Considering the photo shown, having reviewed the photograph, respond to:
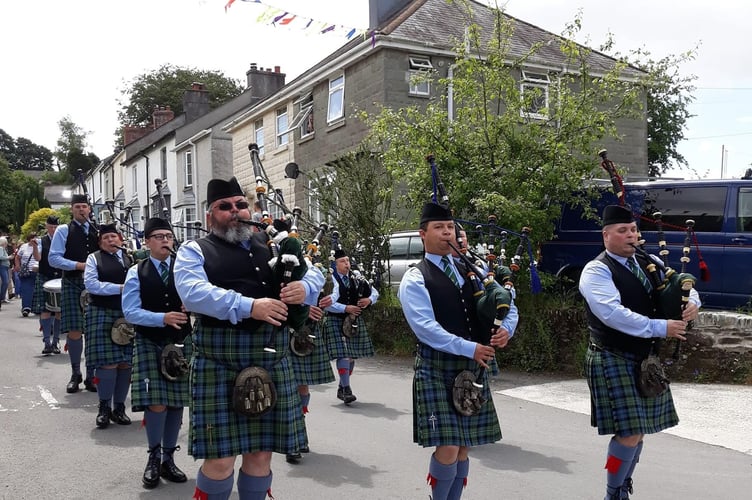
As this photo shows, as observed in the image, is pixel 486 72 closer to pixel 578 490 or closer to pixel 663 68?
pixel 663 68

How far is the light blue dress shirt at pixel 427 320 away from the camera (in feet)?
12.3

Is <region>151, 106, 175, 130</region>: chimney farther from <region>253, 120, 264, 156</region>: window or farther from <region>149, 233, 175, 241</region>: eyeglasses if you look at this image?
<region>149, 233, 175, 241</region>: eyeglasses

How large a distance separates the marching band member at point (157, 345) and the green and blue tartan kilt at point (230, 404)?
1379 mm

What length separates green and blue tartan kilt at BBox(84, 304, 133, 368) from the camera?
6207mm

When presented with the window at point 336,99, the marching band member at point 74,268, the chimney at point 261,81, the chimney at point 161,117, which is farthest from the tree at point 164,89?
the marching band member at point 74,268

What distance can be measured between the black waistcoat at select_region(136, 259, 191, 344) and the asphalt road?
3.16ft

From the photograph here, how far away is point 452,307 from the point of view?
3.90 meters

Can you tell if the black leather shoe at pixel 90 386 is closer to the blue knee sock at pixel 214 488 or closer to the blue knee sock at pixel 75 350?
the blue knee sock at pixel 75 350

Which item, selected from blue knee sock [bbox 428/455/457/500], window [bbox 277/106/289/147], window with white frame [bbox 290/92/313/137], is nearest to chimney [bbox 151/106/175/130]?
window [bbox 277/106/289/147]

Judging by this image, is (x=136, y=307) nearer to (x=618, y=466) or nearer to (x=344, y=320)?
(x=344, y=320)

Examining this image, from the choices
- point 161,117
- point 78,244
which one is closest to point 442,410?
point 78,244

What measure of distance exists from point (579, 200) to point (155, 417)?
6917mm

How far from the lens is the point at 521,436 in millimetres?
6113

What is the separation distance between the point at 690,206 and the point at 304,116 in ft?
40.3
